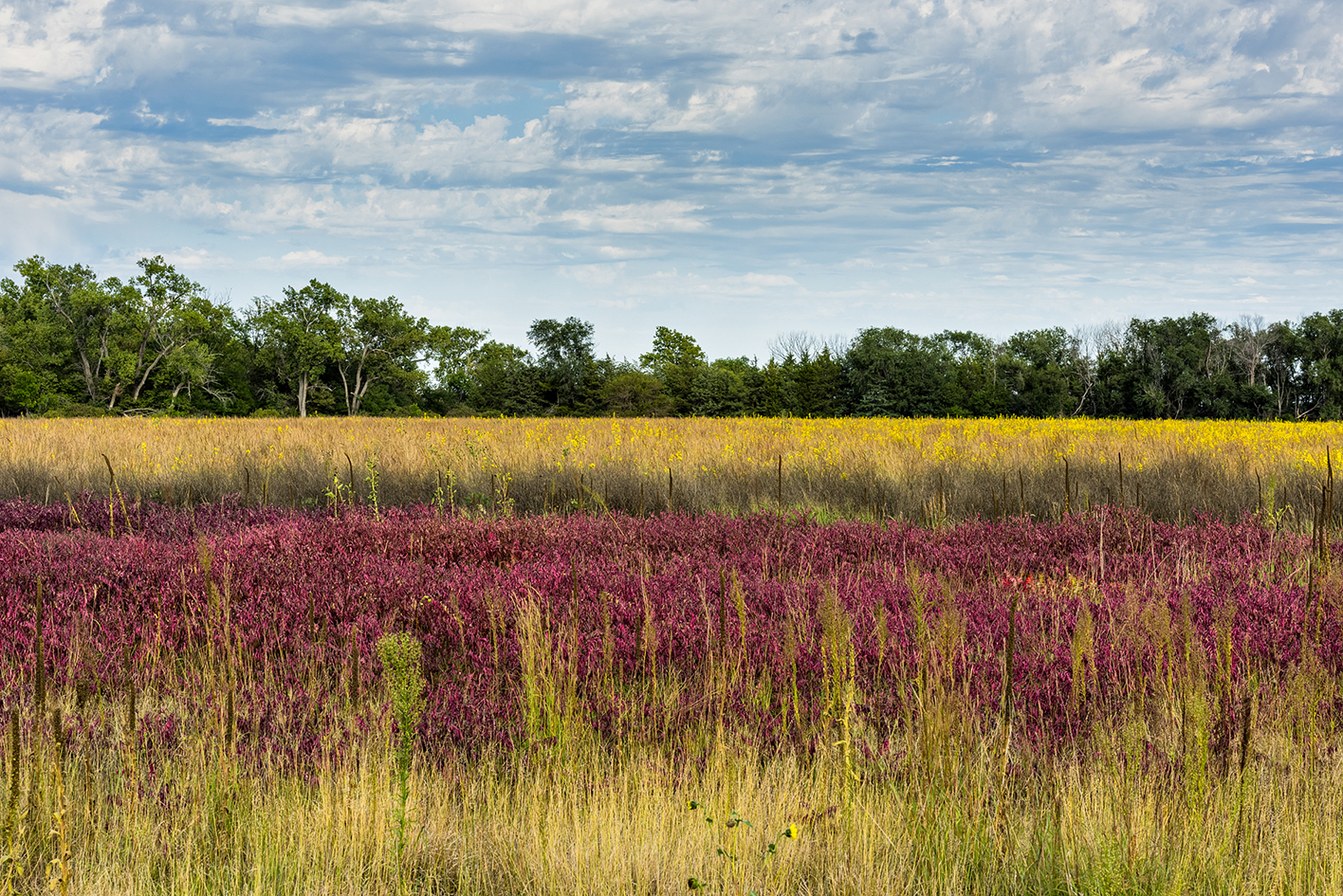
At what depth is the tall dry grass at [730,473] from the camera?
34.0 ft

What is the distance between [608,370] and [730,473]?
52.5 metres

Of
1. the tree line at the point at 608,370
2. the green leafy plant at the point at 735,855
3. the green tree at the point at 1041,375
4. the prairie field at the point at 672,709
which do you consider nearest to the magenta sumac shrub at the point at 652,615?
the prairie field at the point at 672,709

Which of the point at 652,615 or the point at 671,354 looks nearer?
the point at 652,615

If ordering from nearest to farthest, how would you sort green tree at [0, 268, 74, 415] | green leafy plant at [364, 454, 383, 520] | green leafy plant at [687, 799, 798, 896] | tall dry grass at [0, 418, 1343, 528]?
1. green leafy plant at [687, 799, 798, 896]
2. green leafy plant at [364, 454, 383, 520]
3. tall dry grass at [0, 418, 1343, 528]
4. green tree at [0, 268, 74, 415]

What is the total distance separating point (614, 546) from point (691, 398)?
166 feet

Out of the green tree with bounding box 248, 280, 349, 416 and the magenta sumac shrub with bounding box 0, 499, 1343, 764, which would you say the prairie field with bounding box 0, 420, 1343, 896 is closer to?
the magenta sumac shrub with bounding box 0, 499, 1343, 764

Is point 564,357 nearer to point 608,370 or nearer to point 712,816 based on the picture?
point 608,370

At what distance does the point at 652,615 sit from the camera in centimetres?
419

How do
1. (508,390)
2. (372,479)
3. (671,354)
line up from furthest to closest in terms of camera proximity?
(671,354)
(508,390)
(372,479)

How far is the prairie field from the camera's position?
271 cm

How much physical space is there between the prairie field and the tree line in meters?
42.1

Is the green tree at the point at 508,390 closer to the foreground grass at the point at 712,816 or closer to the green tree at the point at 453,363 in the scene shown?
the green tree at the point at 453,363

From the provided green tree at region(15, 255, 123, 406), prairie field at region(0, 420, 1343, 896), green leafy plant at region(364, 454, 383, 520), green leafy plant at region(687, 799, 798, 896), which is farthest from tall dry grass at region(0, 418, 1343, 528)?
green tree at region(15, 255, 123, 406)

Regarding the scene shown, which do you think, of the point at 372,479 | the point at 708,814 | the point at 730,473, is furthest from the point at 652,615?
the point at 730,473
